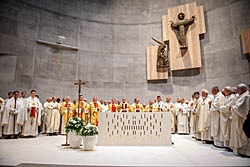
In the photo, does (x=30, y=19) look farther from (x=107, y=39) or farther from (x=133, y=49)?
(x=133, y=49)

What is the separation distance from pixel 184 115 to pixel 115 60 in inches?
A: 243

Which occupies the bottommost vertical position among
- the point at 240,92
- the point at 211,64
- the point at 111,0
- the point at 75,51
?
the point at 240,92

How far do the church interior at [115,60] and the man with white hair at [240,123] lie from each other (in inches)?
62.9

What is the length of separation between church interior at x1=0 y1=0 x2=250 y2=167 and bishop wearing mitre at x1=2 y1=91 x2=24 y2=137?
1.4 inches

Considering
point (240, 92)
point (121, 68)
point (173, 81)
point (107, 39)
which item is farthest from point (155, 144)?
point (107, 39)

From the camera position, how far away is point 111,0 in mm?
14055

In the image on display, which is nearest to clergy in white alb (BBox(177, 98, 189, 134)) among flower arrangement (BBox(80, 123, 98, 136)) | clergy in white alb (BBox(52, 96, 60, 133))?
clergy in white alb (BBox(52, 96, 60, 133))

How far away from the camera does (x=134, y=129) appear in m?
5.84

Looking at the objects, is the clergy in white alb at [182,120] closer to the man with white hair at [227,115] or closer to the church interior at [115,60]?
the church interior at [115,60]

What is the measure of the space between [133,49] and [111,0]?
13.5 ft

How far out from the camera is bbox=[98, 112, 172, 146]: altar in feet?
18.9

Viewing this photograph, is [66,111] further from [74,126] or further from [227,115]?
[227,115]

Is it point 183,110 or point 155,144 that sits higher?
point 183,110

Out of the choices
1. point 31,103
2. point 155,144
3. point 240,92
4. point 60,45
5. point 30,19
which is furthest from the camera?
point 60,45
